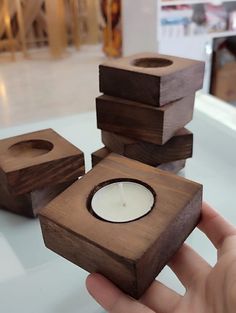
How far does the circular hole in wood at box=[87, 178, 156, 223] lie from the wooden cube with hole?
13cm

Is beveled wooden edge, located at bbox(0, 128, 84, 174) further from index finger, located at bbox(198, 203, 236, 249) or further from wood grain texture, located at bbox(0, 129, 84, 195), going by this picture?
index finger, located at bbox(198, 203, 236, 249)

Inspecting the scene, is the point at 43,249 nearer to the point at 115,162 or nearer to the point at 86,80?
the point at 115,162

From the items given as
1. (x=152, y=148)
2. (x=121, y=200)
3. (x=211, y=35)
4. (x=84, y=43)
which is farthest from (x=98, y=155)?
(x=84, y=43)

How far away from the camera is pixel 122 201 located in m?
0.42

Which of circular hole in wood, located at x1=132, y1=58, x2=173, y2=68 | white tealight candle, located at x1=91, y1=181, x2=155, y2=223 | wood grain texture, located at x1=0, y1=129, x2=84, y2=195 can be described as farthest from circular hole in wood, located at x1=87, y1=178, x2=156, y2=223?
circular hole in wood, located at x1=132, y1=58, x2=173, y2=68

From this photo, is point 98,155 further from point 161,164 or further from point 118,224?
point 118,224

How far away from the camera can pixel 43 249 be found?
0.54 m

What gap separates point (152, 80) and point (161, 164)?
16 cm

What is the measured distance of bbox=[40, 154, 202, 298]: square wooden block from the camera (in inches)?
14.1

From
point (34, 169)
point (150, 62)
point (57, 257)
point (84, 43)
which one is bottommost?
point (84, 43)

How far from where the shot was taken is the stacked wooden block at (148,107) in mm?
566

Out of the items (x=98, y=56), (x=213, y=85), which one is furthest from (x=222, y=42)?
(x=98, y=56)

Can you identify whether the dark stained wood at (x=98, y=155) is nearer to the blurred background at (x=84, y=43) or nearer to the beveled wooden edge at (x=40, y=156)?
the beveled wooden edge at (x=40, y=156)

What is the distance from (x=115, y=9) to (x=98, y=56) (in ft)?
1.42
